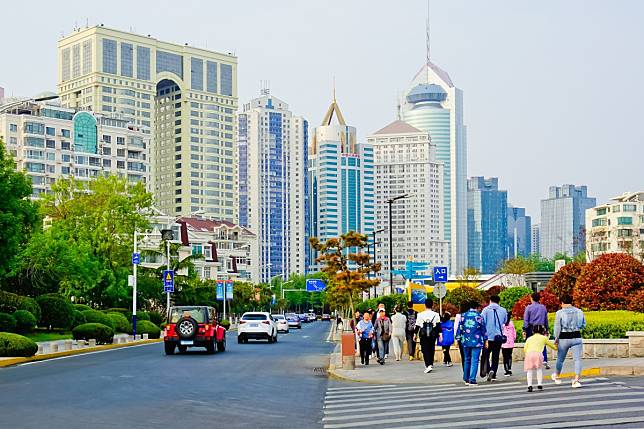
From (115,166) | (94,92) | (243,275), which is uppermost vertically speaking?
(94,92)

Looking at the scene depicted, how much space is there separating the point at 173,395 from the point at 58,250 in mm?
39920

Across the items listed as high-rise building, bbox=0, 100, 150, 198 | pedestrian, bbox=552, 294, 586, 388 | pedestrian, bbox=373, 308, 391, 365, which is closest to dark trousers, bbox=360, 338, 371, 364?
pedestrian, bbox=373, 308, 391, 365

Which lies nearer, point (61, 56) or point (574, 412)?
point (574, 412)

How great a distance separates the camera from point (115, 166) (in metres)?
165

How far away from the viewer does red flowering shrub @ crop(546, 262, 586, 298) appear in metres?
37.7

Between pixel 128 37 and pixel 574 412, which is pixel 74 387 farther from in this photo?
pixel 128 37

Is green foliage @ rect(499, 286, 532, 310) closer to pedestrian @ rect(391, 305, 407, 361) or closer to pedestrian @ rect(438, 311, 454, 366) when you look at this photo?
pedestrian @ rect(391, 305, 407, 361)

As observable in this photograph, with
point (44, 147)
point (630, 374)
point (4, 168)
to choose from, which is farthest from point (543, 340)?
point (44, 147)

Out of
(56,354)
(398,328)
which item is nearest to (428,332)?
(398,328)

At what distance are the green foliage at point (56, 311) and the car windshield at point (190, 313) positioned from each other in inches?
765

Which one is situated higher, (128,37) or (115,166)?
(128,37)

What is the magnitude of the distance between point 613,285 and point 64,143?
13162 cm

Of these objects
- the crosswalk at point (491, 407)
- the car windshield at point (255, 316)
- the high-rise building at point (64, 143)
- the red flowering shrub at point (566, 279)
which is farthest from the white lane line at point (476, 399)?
the high-rise building at point (64, 143)

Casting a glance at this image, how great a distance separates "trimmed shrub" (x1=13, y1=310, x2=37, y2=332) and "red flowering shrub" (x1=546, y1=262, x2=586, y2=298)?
88.6 feet
